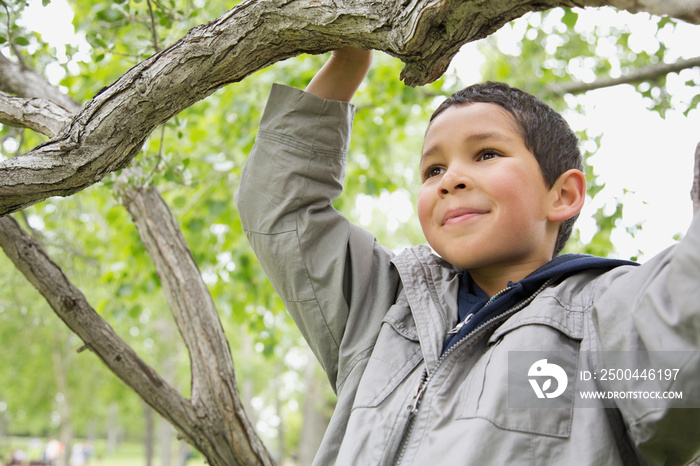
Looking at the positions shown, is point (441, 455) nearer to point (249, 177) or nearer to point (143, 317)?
point (249, 177)

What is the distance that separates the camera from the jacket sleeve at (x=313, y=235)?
5.05 feet

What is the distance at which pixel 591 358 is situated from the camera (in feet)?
3.74

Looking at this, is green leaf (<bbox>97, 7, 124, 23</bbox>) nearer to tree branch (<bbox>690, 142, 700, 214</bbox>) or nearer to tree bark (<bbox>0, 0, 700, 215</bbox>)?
tree bark (<bbox>0, 0, 700, 215</bbox>)

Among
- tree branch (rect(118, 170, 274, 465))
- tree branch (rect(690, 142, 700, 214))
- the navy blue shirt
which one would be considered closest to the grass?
tree branch (rect(118, 170, 274, 465))

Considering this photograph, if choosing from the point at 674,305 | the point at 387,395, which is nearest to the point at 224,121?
the point at 387,395

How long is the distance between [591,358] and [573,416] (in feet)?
0.39

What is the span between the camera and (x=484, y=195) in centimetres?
137

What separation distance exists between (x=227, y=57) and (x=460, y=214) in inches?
25.6

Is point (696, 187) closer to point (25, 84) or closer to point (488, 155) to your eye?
point (488, 155)

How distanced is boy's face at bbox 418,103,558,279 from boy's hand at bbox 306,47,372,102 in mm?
265

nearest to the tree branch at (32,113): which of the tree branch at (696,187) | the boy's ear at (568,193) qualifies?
the boy's ear at (568,193)

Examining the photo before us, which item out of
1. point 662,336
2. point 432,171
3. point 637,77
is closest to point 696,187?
point 662,336

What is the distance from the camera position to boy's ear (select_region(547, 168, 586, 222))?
150 cm

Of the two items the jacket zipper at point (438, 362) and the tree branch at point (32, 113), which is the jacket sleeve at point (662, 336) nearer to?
the jacket zipper at point (438, 362)
